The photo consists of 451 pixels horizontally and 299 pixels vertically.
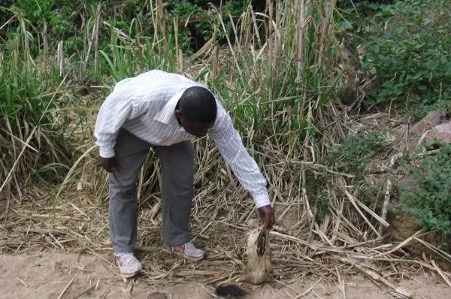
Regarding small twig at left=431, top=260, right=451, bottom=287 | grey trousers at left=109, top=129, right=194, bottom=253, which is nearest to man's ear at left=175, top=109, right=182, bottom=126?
grey trousers at left=109, top=129, right=194, bottom=253

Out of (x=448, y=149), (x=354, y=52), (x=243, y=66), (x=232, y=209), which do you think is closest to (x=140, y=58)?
(x=243, y=66)

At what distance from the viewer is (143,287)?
3.68m

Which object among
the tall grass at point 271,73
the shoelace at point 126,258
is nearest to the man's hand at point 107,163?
the shoelace at point 126,258

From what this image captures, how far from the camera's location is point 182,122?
3.23 meters

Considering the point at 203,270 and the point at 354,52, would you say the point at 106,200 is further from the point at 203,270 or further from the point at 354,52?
the point at 354,52

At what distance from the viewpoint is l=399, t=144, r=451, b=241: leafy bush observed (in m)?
3.71

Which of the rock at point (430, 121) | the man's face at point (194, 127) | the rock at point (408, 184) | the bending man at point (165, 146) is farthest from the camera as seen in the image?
the rock at point (430, 121)

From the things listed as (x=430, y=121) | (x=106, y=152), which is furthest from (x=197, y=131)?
(x=430, y=121)

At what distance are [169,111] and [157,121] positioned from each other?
128 millimetres

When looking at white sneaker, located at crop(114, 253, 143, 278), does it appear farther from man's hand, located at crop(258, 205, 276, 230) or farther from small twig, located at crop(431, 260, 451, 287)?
small twig, located at crop(431, 260, 451, 287)

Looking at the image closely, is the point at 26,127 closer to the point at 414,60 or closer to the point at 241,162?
the point at 241,162

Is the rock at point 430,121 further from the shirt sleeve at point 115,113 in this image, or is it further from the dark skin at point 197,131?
the shirt sleeve at point 115,113

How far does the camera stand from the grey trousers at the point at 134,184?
144 inches

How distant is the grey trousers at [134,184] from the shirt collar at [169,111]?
325 mm
